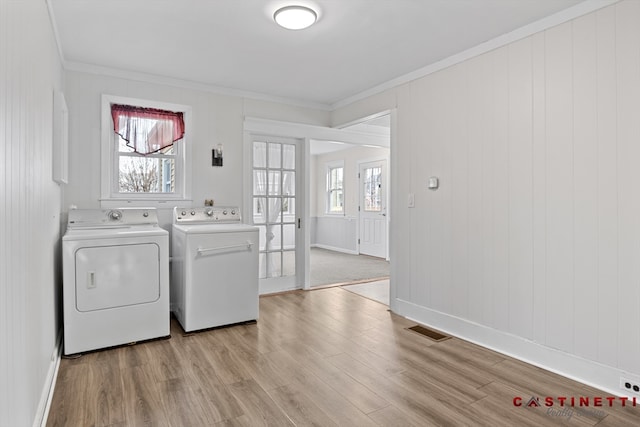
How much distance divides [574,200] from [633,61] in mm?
846

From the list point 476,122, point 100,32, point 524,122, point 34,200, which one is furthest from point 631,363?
point 100,32

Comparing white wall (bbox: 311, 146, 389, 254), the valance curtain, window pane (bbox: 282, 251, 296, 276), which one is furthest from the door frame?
white wall (bbox: 311, 146, 389, 254)

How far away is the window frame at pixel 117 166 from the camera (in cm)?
340

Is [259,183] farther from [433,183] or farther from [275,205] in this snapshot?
[433,183]

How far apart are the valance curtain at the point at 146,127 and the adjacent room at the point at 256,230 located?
22 mm

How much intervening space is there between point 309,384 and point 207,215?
2181mm

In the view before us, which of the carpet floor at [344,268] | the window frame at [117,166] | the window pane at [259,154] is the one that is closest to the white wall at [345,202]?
the carpet floor at [344,268]

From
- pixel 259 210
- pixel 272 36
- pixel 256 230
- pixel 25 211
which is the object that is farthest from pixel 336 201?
pixel 25 211

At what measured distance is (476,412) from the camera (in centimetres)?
195

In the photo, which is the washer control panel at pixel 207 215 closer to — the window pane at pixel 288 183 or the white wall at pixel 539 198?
the window pane at pixel 288 183

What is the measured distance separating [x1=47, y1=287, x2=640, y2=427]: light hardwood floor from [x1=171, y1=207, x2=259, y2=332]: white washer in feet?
0.56

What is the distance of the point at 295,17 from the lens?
2396 mm

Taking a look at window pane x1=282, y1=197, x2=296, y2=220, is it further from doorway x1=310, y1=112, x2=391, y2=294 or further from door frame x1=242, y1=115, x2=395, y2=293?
doorway x1=310, y1=112, x2=391, y2=294

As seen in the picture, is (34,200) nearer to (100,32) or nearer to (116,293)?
(116,293)
